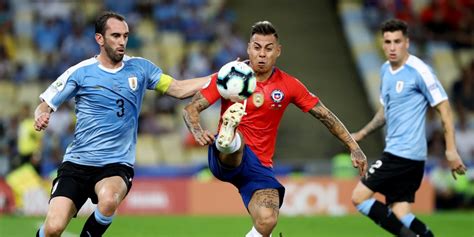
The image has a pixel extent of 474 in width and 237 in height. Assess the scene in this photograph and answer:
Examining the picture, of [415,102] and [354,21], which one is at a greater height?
[415,102]

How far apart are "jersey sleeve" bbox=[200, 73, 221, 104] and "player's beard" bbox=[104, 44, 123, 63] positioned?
0.96m

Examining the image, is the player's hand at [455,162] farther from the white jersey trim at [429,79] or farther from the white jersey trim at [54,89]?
the white jersey trim at [54,89]

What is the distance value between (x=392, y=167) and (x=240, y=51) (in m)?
13.4

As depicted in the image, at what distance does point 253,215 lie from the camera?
9648mm

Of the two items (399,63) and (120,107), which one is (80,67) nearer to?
(120,107)

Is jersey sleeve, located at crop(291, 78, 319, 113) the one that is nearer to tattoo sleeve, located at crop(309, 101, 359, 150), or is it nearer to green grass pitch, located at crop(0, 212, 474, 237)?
tattoo sleeve, located at crop(309, 101, 359, 150)

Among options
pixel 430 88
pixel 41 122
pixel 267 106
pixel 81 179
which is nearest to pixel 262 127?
pixel 267 106

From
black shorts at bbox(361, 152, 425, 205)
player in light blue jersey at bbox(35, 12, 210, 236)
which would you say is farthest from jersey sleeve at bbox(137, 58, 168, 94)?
black shorts at bbox(361, 152, 425, 205)

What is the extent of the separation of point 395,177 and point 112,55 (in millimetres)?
3442

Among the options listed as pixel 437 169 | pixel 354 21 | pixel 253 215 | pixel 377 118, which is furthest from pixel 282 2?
pixel 253 215

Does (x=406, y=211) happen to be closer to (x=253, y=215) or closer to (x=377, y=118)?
(x=377, y=118)

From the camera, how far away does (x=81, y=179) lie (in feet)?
32.7

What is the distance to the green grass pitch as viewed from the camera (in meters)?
15.2

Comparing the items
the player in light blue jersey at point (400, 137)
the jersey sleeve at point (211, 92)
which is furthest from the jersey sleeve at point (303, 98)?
the player in light blue jersey at point (400, 137)
